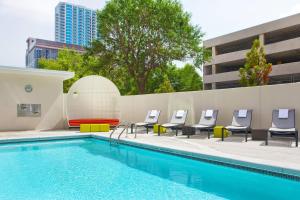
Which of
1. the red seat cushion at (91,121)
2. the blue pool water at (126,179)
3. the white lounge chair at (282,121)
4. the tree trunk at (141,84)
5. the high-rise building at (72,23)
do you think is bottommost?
the blue pool water at (126,179)

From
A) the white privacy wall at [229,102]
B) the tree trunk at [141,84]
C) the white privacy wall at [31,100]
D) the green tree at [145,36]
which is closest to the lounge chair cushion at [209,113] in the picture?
the white privacy wall at [229,102]

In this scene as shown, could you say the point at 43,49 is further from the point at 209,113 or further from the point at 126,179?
the point at 126,179

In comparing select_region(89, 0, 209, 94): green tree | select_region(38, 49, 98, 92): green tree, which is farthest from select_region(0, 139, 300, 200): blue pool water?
select_region(38, 49, 98, 92): green tree

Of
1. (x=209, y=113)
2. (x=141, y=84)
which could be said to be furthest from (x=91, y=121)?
(x=141, y=84)

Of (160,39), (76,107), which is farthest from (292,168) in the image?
(160,39)

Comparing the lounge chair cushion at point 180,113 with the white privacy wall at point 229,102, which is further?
the lounge chair cushion at point 180,113

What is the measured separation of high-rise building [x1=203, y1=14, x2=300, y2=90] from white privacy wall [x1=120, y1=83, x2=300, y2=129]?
19.7m

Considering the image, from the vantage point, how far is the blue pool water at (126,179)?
225 inches

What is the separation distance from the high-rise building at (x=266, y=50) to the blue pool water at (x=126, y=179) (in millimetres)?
27850

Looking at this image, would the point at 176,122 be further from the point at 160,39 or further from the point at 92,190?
A: the point at 160,39

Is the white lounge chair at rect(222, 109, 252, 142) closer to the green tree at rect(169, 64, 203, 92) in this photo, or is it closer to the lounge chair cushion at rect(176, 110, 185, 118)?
the lounge chair cushion at rect(176, 110, 185, 118)

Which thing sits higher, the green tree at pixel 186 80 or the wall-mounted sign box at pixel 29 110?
the green tree at pixel 186 80

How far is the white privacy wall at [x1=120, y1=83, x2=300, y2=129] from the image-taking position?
11.3 m

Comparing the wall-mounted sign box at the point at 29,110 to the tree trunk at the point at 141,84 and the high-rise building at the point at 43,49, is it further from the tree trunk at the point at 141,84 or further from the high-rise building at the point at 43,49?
the high-rise building at the point at 43,49
